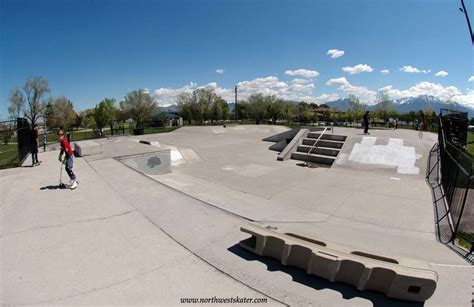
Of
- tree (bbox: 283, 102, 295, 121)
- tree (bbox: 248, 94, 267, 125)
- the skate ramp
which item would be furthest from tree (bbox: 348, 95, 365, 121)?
the skate ramp

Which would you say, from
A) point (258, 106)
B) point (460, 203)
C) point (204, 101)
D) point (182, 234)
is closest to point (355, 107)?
point (258, 106)

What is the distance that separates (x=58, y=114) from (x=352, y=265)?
64.7m

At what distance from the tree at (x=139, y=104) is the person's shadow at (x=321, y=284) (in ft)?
158

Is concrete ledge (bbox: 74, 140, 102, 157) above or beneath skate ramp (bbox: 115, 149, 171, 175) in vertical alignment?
above

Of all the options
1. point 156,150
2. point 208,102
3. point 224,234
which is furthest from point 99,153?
point 208,102

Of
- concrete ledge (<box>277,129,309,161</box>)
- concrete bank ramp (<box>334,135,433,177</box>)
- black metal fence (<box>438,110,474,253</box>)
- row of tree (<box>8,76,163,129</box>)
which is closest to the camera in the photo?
black metal fence (<box>438,110,474,253</box>)

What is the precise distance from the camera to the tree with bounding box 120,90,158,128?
4738 centimetres

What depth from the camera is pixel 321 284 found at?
2.89 m

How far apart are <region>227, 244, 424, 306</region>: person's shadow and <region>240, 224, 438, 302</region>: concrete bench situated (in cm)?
5

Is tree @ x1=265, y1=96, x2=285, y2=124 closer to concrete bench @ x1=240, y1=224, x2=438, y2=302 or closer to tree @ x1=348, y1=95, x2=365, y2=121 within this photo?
tree @ x1=348, y1=95, x2=365, y2=121

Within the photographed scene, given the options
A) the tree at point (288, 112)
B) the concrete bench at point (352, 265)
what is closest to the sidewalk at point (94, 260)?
the concrete bench at point (352, 265)

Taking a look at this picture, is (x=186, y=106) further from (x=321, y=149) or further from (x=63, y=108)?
(x=321, y=149)

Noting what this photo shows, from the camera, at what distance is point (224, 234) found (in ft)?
13.6

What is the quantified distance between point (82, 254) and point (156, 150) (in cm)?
835
